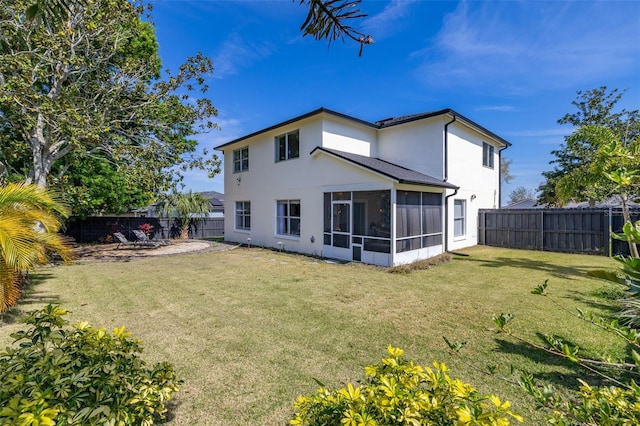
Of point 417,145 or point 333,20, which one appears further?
point 417,145

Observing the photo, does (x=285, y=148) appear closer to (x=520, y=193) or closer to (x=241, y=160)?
(x=241, y=160)

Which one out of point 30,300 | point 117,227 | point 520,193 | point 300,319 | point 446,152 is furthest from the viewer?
point 520,193

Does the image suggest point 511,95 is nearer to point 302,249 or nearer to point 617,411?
point 302,249

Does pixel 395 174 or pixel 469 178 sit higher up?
pixel 469 178

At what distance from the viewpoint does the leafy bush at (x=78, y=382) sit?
1.92 metres

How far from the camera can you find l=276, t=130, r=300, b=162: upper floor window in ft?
46.5

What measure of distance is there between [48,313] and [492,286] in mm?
8881

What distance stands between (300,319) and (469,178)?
1302 centimetres

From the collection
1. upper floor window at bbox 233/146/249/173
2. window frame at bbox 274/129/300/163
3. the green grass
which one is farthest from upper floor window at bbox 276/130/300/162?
the green grass

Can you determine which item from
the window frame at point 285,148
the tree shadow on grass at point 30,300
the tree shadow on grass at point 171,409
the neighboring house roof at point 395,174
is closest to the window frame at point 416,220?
the neighboring house roof at point 395,174

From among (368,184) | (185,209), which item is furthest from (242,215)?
(368,184)

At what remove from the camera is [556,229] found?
1365cm

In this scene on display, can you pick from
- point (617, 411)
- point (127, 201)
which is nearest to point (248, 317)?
point (617, 411)

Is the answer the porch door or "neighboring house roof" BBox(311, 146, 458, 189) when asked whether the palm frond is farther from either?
the porch door
